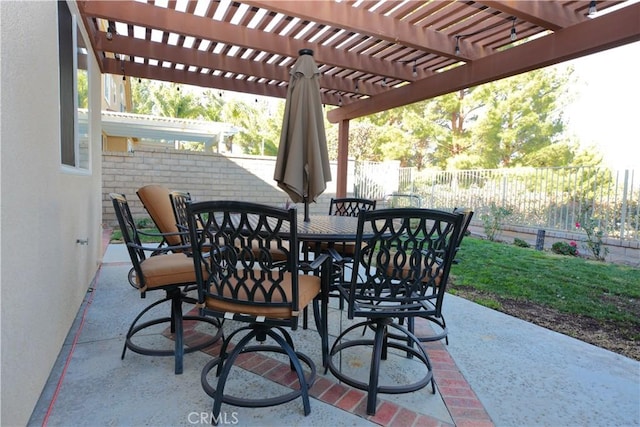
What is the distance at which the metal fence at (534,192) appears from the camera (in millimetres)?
6310

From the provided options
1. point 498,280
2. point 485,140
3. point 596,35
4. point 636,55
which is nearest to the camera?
point 596,35

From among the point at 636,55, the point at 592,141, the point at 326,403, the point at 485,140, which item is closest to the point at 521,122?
the point at 485,140

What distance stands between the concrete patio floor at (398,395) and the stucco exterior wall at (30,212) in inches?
7.8

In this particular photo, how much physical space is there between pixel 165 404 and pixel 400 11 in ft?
13.3

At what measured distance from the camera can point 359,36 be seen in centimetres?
452

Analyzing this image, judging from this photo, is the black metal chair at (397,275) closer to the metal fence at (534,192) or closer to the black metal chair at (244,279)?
the black metal chair at (244,279)

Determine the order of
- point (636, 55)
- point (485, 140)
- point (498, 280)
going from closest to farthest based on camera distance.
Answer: point (498, 280)
point (636, 55)
point (485, 140)

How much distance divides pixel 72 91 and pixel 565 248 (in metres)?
7.61

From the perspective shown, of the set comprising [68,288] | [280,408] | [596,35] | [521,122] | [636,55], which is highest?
[636,55]

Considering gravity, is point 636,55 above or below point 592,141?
above

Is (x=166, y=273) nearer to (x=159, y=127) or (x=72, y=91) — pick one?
(x=72, y=91)

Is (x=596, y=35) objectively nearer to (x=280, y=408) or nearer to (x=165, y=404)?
(x=280, y=408)

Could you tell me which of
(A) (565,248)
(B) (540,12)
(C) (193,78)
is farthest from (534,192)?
(C) (193,78)

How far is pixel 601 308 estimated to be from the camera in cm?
364
